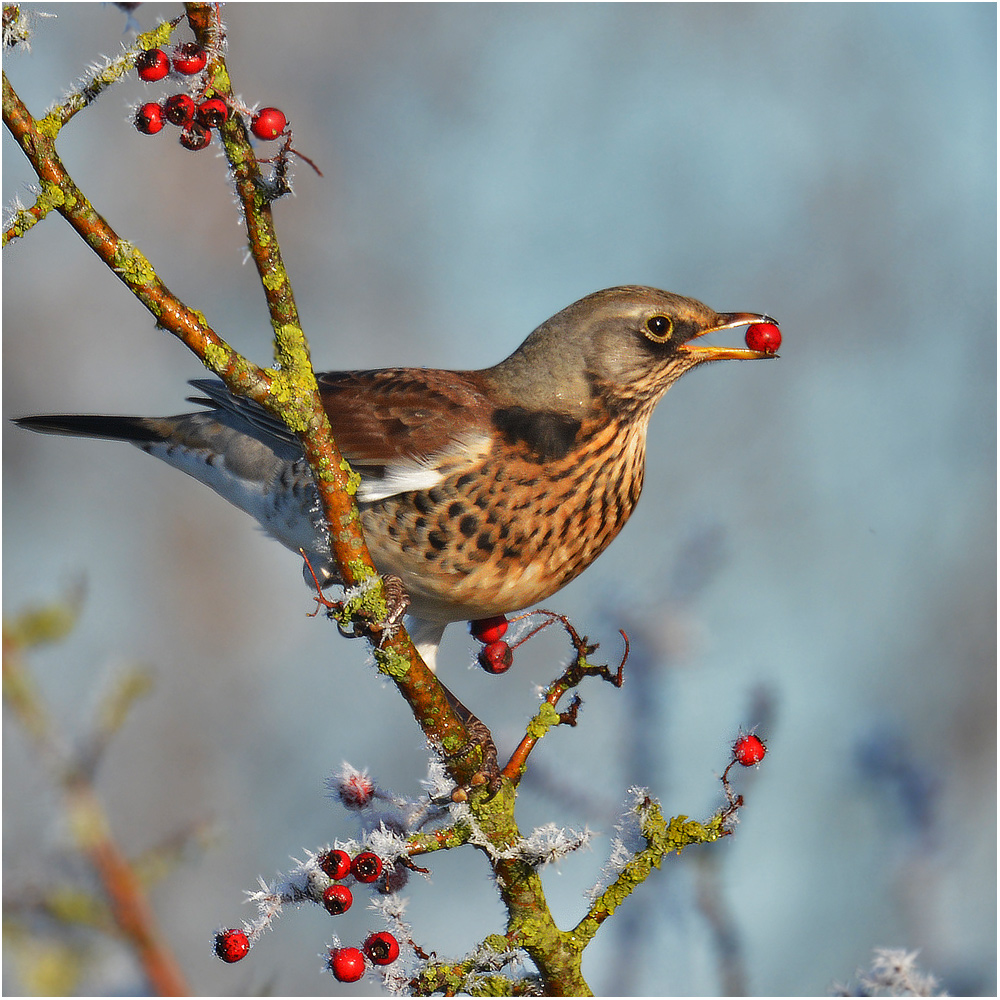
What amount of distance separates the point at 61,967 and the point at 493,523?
1.35 meters

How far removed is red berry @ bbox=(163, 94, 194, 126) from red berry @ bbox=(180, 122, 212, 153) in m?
0.02

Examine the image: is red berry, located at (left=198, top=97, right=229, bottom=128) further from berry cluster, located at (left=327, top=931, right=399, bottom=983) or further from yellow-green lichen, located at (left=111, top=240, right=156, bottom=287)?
berry cluster, located at (left=327, top=931, right=399, bottom=983)

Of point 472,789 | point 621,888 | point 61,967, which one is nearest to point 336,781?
point 472,789

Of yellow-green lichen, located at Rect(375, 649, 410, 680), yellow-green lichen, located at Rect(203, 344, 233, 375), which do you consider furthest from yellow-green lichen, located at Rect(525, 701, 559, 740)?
yellow-green lichen, located at Rect(203, 344, 233, 375)

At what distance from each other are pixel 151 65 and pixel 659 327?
161 centimetres

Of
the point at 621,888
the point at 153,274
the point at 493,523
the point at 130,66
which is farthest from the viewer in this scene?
the point at 493,523

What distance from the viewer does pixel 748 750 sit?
1813 millimetres

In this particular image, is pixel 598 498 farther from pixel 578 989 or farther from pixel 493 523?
pixel 578 989

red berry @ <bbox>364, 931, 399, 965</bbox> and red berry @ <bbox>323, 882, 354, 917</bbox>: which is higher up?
red berry @ <bbox>323, 882, 354, 917</bbox>

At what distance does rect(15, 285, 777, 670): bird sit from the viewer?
2682 millimetres

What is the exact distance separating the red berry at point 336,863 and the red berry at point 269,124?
1.15 metres

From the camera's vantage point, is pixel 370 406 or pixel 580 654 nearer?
pixel 580 654

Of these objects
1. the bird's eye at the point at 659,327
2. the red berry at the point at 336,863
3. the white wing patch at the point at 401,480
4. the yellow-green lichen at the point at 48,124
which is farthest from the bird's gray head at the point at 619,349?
the yellow-green lichen at the point at 48,124

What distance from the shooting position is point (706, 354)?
2830mm
